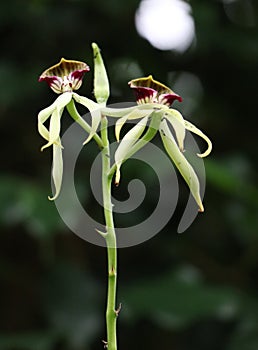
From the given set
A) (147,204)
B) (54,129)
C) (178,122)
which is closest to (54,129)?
(54,129)

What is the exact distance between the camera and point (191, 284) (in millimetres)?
1703

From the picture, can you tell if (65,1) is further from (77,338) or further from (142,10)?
(77,338)

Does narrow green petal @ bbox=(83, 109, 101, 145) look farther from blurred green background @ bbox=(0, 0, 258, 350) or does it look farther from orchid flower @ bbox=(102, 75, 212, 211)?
blurred green background @ bbox=(0, 0, 258, 350)

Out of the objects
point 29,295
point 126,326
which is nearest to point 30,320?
point 29,295

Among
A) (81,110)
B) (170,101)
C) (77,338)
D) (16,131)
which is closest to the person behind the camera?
(170,101)

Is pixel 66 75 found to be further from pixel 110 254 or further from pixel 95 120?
pixel 110 254

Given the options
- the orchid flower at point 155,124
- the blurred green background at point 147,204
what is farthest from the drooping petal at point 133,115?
the blurred green background at point 147,204

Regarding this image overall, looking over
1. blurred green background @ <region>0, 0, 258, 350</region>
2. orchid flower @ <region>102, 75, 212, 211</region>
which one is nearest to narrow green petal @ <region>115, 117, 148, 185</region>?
orchid flower @ <region>102, 75, 212, 211</region>

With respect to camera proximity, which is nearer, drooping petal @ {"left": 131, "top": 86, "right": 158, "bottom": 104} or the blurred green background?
drooping petal @ {"left": 131, "top": 86, "right": 158, "bottom": 104}

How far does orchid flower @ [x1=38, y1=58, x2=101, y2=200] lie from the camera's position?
712 mm

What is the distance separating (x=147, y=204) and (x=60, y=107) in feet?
3.88

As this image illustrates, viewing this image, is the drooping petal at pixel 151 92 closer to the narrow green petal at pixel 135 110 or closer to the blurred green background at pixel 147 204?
the narrow green petal at pixel 135 110

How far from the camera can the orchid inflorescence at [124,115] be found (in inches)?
28.3

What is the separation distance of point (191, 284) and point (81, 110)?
49 cm
